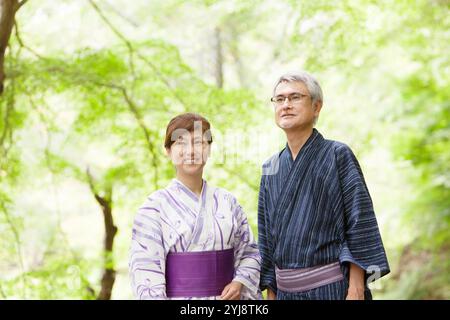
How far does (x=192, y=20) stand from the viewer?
25.7 ft

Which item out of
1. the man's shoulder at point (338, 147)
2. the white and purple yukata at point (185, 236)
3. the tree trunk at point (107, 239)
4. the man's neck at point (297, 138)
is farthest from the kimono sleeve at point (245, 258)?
the tree trunk at point (107, 239)

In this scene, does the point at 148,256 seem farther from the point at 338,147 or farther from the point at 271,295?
the point at 338,147

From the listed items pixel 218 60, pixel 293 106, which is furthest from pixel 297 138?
pixel 218 60

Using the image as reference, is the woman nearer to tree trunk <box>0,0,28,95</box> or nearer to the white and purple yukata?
the white and purple yukata

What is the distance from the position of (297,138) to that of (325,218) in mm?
360

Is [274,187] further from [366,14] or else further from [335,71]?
[335,71]

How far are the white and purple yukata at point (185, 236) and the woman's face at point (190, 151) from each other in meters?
0.10

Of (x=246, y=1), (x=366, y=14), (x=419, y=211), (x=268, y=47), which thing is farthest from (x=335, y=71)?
(x=268, y=47)

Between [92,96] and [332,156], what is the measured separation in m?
2.82

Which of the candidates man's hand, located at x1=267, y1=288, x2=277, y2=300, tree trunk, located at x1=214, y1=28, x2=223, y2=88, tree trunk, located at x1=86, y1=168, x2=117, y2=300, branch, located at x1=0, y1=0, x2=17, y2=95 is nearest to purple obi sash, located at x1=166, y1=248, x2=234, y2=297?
man's hand, located at x1=267, y1=288, x2=277, y2=300

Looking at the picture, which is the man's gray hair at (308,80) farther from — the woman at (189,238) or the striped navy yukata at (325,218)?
the woman at (189,238)

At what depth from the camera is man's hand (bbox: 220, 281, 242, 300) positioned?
2166mm

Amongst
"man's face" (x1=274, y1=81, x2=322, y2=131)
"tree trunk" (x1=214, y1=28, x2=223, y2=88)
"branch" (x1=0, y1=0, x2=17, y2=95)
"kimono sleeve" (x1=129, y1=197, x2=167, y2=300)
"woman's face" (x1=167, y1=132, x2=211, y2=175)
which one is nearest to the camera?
"kimono sleeve" (x1=129, y1=197, x2=167, y2=300)

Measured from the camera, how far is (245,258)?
7.64 ft
